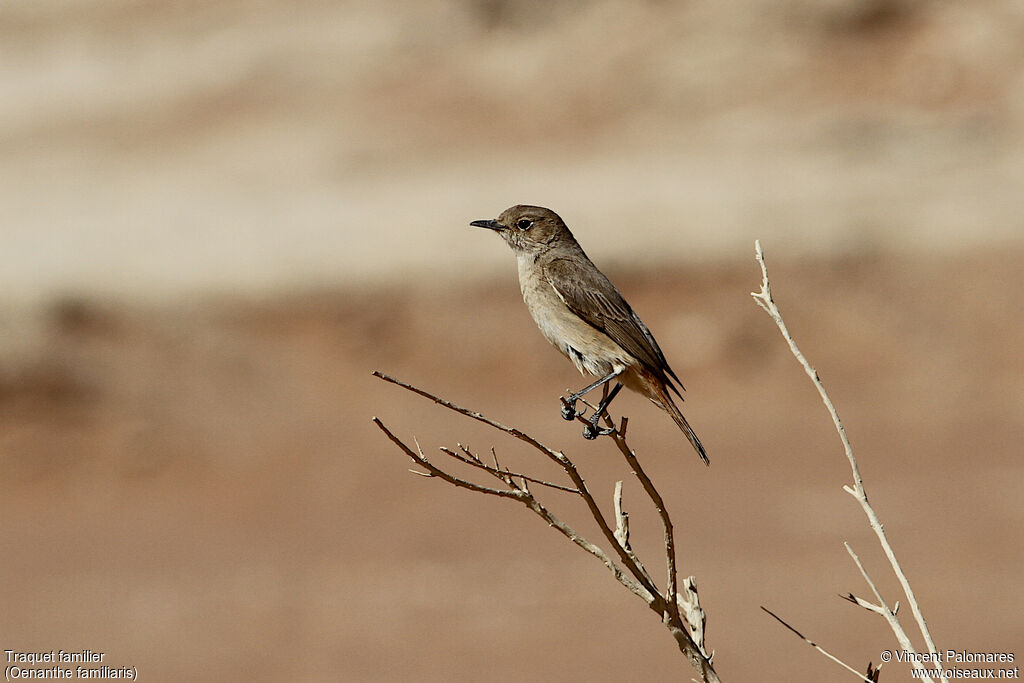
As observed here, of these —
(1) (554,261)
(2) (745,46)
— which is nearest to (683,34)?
(2) (745,46)

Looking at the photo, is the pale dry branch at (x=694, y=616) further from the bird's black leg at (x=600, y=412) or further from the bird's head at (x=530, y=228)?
the bird's head at (x=530, y=228)

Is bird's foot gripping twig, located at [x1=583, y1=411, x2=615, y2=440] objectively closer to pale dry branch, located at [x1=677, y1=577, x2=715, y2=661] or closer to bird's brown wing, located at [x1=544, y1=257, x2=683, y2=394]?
bird's brown wing, located at [x1=544, y1=257, x2=683, y2=394]

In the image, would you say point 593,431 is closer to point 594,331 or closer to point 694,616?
point 594,331

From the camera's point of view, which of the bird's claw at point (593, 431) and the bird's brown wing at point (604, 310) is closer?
the bird's claw at point (593, 431)

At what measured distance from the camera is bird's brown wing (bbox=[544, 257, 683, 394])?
22.3ft

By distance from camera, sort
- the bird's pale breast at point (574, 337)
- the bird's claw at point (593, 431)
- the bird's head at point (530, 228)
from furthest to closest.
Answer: the bird's head at point (530, 228) < the bird's pale breast at point (574, 337) < the bird's claw at point (593, 431)

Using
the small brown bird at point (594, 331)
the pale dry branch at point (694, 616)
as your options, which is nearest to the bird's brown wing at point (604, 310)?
the small brown bird at point (594, 331)

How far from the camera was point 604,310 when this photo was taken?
6.95 m

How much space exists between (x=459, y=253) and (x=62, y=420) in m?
9.28

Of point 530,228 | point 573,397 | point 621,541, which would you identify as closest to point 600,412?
point 573,397

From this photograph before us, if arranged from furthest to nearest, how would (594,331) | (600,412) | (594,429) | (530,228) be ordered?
(530,228), (594,331), (600,412), (594,429)

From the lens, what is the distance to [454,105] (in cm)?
3328

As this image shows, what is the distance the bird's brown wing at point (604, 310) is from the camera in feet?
22.3

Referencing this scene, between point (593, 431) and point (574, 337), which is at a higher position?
Answer: point (574, 337)
